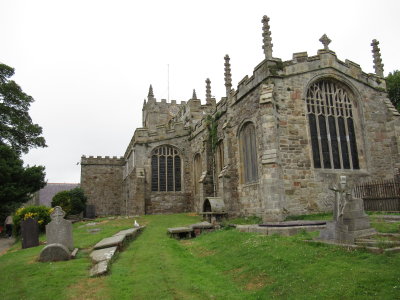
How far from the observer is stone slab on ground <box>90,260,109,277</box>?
7158 millimetres

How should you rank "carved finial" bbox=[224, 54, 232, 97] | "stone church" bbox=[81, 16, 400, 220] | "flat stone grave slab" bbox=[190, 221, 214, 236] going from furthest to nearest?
"carved finial" bbox=[224, 54, 232, 97], "flat stone grave slab" bbox=[190, 221, 214, 236], "stone church" bbox=[81, 16, 400, 220]

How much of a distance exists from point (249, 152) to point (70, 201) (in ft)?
59.4

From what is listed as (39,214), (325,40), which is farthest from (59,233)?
(325,40)

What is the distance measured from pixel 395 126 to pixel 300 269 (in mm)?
13453

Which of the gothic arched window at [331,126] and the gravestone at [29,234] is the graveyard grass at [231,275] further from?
the gothic arched window at [331,126]

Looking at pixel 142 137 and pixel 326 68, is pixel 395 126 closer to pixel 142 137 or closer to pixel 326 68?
pixel 326 68

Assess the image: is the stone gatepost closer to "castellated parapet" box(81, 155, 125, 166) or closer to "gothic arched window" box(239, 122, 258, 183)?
"gothic arched window" box(239, 122, 258, 183)

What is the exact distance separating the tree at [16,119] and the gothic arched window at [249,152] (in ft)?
56.8

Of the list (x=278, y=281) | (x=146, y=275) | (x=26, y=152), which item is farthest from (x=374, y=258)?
(x=26, y=152)

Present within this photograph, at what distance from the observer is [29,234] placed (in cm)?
1356

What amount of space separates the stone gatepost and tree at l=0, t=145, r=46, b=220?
16354 millimetres

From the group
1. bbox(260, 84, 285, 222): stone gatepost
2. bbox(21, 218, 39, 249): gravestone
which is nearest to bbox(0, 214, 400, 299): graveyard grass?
bbox(260, 84, 285, 222): stone gatepost

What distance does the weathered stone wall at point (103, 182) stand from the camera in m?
35.6

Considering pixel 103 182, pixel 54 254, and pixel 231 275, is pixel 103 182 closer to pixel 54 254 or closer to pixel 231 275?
pixel 54 254
